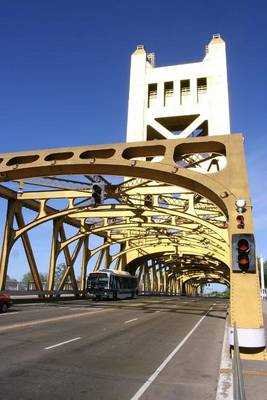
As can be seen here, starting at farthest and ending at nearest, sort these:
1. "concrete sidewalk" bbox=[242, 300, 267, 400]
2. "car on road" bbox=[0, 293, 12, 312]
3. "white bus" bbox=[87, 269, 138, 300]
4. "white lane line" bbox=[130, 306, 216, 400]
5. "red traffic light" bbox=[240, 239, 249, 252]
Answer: "white bus" bbox=[87, 269, 138, 300] → "car on road" bbox=[0, 293, 12, 312] → "red traffic light" bbox=[240, 239, 249, 252] → "white lane line" bbox=[130, 306, 216, 400] → "concrete sidewalk" bbox=[242, 300, 267, 400]

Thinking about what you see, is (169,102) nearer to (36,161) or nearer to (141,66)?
(141,66)

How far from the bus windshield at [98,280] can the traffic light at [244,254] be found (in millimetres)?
33504

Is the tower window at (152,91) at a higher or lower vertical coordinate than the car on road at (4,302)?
higher

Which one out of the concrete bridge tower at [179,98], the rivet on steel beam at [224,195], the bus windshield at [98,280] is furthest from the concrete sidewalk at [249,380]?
the concrete bridge tower at [179,98]

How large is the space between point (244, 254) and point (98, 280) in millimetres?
34065

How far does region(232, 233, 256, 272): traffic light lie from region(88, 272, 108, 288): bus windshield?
110 feet

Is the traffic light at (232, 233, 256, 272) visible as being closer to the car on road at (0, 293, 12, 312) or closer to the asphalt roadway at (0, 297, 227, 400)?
the asphalt roadway at (0, 297, 227, 400)

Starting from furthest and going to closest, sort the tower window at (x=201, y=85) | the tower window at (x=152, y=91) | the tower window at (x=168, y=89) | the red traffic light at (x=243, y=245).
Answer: the tower window at (x=152, y=91), the tower window at (x=168, y=89), the tower window at (x=201, y=85), the red traffic light at (x=243, y=245)

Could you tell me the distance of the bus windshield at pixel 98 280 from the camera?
141 feet

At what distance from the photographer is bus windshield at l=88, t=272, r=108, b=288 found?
1686 inches

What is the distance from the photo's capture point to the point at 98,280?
4309 centimetres

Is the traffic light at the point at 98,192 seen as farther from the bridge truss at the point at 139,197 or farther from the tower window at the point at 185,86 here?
the tower window at the point at 185,86

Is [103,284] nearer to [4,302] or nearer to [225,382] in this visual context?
[4,302]

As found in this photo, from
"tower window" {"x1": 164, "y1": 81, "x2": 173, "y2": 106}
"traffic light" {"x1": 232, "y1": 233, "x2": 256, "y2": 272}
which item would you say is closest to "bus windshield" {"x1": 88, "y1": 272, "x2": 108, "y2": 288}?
"tower window" {"x1": 164, "y1": 81, "x2": 173, "y2": 106}
